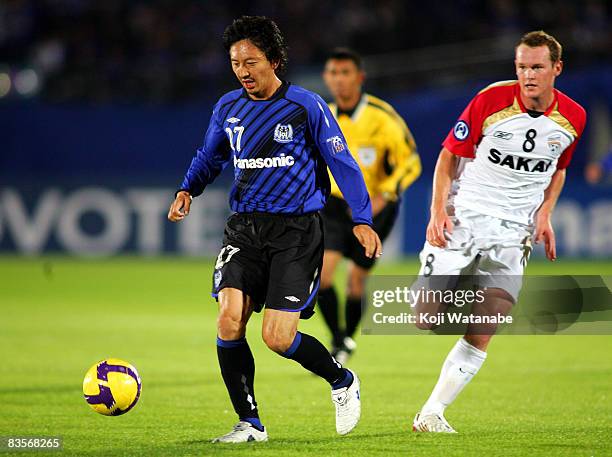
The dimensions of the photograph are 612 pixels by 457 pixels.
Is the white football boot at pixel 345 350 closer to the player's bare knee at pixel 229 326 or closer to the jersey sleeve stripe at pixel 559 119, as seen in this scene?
the player's bare knee at pixel 229 326

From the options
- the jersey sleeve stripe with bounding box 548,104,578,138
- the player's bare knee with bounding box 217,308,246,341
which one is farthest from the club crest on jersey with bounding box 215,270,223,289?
the jersey sleeve stripe with bounding box 548,104,578,138

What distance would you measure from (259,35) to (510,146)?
62.9 inches

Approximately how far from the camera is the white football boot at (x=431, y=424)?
21.5 feet

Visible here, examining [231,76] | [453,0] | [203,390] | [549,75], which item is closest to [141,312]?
[203,390]

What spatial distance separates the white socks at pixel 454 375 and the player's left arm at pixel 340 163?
0.87m

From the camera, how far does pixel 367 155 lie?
33.3ft

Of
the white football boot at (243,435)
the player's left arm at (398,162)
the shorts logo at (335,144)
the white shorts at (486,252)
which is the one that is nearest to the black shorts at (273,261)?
the shorts logo at (335,144)

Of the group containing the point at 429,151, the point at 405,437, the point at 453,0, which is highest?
the point at 453,0

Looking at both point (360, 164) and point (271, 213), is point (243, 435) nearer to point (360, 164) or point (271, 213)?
point (271, 213)

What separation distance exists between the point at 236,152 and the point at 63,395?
269cm

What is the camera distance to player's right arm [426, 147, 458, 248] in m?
6.68

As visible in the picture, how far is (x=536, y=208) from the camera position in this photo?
6.89 meters

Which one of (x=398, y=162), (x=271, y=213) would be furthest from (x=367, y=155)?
(x=271, y=213)

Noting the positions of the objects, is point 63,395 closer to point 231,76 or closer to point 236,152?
point 236,152
